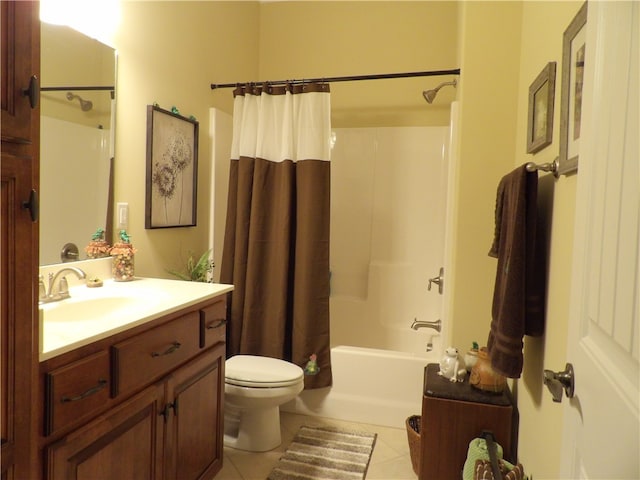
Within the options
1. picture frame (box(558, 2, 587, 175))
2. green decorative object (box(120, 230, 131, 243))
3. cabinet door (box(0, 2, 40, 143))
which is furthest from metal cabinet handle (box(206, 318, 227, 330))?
picture frame (box(558, 2, 587, 175))

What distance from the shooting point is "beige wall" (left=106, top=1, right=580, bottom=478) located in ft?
4.70

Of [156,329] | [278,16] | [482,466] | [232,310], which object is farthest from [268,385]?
[278,16]

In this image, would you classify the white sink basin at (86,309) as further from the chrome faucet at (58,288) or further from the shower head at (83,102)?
the shower head at (83,102)

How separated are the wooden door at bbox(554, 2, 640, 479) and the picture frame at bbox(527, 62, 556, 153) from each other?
27.0 inches

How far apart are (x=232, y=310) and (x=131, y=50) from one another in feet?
4.76

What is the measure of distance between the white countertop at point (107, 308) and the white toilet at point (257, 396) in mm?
525

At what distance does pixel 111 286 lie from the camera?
1.74 meters

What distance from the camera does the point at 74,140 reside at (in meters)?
1.66

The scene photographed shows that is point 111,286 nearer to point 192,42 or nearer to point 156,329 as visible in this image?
point 156,329

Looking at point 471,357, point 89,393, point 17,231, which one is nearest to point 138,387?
point 89,393

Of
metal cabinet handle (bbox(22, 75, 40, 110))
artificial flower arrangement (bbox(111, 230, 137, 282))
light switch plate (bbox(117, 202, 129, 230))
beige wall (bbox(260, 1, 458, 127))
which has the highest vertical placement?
beige wall (bbox(260, 1, 458, 127))

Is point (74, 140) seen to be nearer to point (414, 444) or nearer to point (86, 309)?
point (86, 309)

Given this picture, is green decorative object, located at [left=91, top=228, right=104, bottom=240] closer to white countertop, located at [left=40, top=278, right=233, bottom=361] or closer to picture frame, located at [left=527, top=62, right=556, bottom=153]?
white countertop, located at [left=40, top=278, right=233, bottom=361]

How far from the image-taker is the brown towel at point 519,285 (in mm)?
1376
